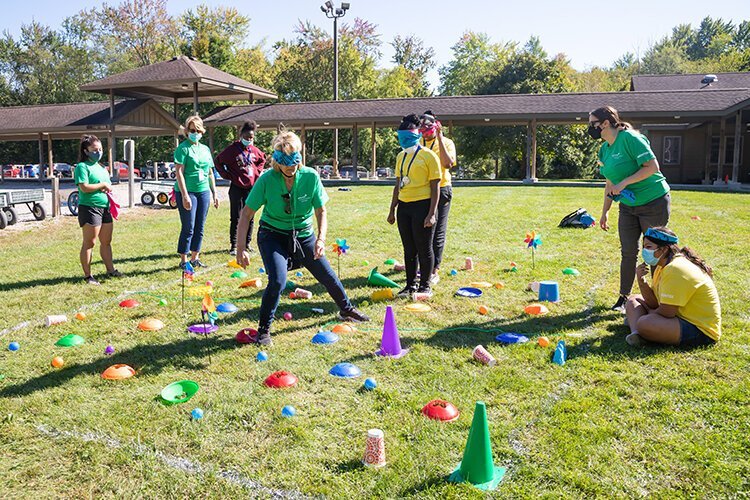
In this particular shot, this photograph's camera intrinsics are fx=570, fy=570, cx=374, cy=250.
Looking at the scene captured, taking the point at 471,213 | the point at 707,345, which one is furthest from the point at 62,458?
the point at 471,213

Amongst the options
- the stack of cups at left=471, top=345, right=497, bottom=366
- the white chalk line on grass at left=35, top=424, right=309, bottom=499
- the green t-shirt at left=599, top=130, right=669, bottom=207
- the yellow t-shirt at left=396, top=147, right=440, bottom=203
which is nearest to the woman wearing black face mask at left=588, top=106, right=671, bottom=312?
the green t-shirt at left=599, top=130, right=669, bottom=207

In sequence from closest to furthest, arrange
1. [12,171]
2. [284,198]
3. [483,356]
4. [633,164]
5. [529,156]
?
[483,356] → [284,198] → [633,164] → [529,156] → [12,171]

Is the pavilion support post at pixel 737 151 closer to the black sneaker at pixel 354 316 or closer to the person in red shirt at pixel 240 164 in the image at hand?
the person in red shirt at pixel 240 164

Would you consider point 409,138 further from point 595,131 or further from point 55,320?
point 55,320

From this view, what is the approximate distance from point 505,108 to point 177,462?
27.2 meters

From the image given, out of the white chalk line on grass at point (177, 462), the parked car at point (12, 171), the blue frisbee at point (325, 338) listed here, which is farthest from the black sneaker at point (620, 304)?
the parked car at point (12, 171)

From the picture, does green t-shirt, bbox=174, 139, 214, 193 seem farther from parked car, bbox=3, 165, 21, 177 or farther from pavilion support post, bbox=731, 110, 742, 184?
parked car, bbox=3, 165, 21, 177

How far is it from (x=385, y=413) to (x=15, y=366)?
116 inches

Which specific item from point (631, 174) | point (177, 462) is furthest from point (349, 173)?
point (177, 462)

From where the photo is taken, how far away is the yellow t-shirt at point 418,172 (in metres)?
5.84

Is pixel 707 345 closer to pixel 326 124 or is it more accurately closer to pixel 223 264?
pixel 223 264

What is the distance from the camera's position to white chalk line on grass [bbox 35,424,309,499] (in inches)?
109

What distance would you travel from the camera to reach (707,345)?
4.51 meters

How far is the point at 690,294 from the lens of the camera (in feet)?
14.3
